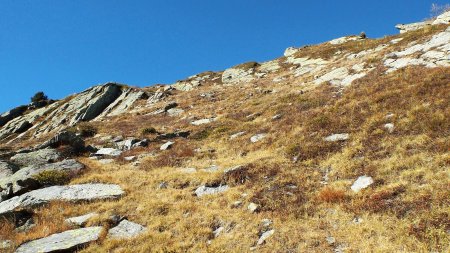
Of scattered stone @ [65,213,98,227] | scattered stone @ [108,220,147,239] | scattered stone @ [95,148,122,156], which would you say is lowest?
scattered stone @ [108,220,147,239]

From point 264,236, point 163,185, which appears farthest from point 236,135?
point 264,236

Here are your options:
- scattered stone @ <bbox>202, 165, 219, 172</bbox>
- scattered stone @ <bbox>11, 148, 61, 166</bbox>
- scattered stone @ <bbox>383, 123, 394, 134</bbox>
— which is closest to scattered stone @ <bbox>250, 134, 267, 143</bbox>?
scattered stone @ <bbox>202, 165, 219, 172</bbox>

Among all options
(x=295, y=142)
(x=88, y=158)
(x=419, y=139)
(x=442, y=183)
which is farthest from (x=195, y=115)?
(x=442, y=183)

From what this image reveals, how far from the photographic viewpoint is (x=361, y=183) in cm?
1299

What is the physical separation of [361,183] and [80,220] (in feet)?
32.8

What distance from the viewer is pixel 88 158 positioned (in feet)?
77.5

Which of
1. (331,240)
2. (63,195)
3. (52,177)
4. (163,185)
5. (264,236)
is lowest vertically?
(331,240)

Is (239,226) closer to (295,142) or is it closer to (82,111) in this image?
(295,142)

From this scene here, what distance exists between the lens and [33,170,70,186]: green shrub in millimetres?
17909

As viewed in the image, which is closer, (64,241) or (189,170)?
(64,241)

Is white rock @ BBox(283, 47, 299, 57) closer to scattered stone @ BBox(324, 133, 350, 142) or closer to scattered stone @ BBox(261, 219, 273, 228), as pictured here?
scattered stone @ BBox(324, 133, 350, 142)

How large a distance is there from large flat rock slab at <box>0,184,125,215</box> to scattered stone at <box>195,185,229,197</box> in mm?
3200

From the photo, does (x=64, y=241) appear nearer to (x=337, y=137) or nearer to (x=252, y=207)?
(x=252, y=207)

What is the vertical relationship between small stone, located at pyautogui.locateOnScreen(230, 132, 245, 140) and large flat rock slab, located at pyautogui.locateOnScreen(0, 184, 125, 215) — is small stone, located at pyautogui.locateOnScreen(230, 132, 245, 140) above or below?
above
